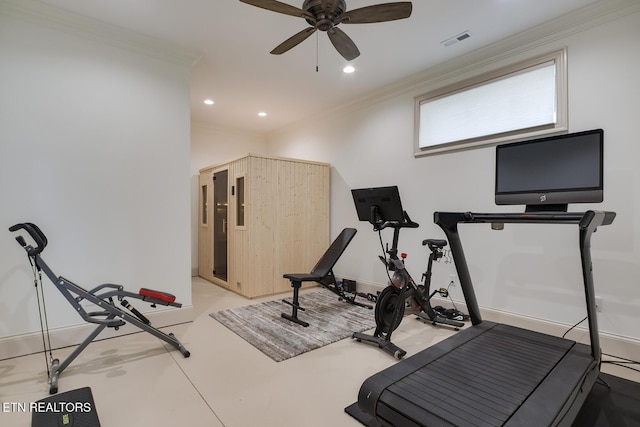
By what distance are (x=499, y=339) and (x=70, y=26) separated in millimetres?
4577

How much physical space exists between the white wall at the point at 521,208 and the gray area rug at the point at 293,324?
0.94 meters

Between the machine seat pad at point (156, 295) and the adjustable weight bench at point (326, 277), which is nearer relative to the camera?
the machine seat pad at point (156, 295)

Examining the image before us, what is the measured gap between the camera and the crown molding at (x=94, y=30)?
2.60 m

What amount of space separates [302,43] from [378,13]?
1357mm

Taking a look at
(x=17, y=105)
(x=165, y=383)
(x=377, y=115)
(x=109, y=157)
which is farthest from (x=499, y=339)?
(x=17, y=105)

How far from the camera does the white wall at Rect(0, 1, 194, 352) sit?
259 centimetres

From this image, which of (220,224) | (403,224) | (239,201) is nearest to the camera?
(403,224)

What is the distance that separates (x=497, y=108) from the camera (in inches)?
130

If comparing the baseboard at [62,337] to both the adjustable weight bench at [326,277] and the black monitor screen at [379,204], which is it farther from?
the black monitor screen at [379,204]

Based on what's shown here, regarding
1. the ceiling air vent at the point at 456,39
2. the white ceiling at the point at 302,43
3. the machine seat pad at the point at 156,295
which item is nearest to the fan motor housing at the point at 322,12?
the white ceiling at the point at 302,43

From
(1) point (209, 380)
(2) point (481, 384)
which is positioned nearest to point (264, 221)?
(1) point (209, 380)

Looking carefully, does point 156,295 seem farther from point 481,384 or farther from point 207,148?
point 207,148

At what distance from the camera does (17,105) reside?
2.60 metres

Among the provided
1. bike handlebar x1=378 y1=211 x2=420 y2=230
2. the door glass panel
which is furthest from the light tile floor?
the door glass panel
